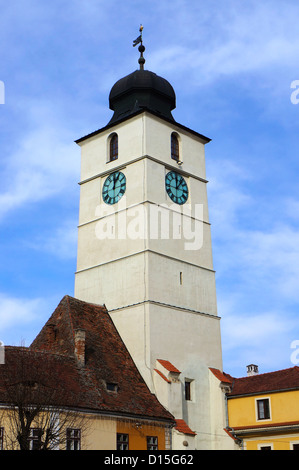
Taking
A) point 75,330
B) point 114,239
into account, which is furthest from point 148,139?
point 75,330

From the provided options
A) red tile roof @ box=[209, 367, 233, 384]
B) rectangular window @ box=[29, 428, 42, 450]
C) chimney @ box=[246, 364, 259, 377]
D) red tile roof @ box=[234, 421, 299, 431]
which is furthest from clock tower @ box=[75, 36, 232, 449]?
rectangular window @ box=[29, 428, 42, 450]

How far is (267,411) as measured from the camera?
3497 centimetres

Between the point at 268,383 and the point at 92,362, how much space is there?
31.5 feet

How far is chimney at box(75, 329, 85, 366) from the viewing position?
32.4 m

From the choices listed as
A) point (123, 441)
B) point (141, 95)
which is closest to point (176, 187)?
point (141, 95)

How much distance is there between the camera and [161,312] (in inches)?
1443

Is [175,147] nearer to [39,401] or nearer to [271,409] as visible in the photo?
[271,409]

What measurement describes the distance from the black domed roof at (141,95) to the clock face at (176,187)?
4.00 metres

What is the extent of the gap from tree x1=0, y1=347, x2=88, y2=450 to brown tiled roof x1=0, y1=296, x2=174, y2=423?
7cm

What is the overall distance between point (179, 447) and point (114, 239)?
12.6 meters

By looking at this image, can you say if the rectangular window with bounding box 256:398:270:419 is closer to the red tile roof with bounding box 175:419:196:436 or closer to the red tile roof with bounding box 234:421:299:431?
the red tile roof with bounding box 234:421:299:431

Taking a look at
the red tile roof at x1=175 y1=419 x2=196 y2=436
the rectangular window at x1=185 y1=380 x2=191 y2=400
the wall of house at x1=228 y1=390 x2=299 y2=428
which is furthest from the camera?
the rectangular window at x1=185 y1=380 x2=191 y2=400

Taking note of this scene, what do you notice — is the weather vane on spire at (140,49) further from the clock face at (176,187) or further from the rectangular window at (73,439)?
the rectangular window at (73,439)

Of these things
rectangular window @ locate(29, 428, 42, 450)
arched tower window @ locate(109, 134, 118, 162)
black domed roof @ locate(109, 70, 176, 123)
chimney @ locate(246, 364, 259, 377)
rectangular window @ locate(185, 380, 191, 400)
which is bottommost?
rectangular window @ locate(29, 428, 42, 450)
